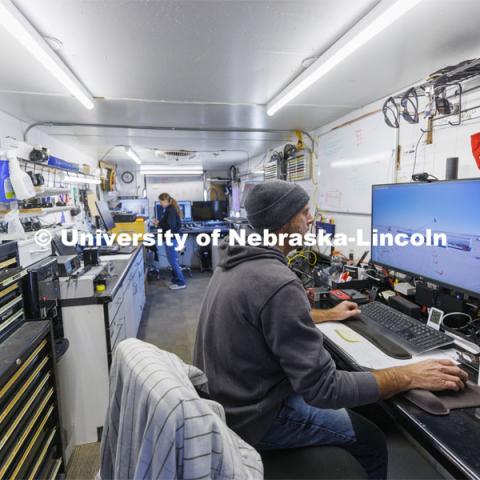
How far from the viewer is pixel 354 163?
2871 millimetres

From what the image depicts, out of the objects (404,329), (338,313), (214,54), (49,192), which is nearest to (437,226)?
(404,329)

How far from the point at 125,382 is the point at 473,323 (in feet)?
5.00

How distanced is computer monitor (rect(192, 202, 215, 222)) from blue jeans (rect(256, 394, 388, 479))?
19.0ft

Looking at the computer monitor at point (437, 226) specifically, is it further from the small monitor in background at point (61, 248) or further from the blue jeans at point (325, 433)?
the small monitor in background at point (61, 248)

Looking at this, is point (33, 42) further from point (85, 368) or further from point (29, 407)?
point (85, 368)

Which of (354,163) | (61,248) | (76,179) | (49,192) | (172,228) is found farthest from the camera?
(172,228)

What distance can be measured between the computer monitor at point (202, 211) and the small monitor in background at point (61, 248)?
4.35 meters

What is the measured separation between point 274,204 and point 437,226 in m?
0.84

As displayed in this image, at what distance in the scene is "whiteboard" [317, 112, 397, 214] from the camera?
247 centimetres

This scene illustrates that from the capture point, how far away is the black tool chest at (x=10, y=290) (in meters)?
1.25

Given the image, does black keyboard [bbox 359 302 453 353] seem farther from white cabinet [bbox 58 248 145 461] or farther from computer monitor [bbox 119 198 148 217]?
computer monitor [bbox 119 198 148 217]

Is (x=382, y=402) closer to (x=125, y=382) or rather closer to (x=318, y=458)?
(x=318, y=458)

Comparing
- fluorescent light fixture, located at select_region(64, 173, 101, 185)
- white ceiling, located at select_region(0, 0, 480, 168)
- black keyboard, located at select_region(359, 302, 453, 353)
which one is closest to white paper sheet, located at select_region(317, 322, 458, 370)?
black keyboard, located at select_region(359, 302, 453, 353)

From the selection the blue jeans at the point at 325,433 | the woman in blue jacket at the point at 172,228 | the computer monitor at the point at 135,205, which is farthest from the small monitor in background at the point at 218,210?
the blue jeans at the point at 325,433
